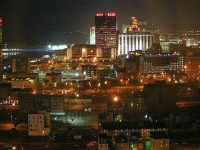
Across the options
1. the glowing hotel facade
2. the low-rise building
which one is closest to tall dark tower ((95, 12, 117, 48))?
the glowing hotel facade

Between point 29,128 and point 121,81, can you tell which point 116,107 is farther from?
point 121,81

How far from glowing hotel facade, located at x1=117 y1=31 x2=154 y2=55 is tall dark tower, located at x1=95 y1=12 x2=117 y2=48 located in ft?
0.99

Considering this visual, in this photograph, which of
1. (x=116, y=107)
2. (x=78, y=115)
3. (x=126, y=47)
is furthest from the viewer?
(x=126, y=47)

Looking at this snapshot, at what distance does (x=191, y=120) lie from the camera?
782 centimetres

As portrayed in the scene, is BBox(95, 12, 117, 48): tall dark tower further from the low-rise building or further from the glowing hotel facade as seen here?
the low-rise building

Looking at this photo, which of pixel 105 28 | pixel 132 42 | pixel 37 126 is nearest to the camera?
pixel 37 126

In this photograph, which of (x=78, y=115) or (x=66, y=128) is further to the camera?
(x=78, y=115)

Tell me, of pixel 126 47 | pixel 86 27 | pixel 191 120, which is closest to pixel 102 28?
pixel 126 47

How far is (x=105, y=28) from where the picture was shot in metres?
17.1

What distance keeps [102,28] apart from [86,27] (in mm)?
5551

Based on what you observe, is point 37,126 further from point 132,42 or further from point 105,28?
point 105,28

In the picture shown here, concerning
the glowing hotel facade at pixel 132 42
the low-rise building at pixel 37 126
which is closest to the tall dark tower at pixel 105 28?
the glowing hotel facade at pixel 132 42

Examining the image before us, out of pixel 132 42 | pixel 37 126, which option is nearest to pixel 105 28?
pixel 132 42

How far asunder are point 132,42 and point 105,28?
3.42ft
